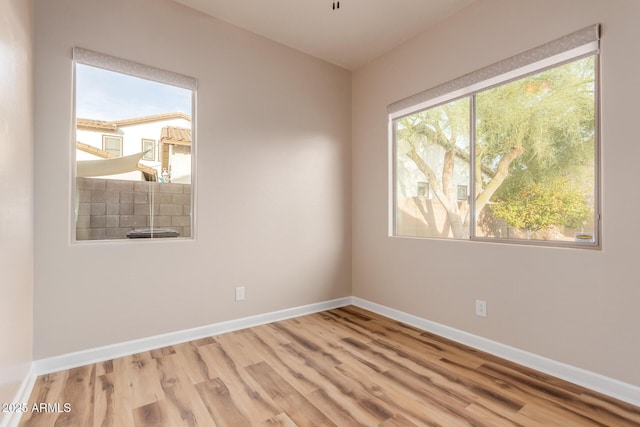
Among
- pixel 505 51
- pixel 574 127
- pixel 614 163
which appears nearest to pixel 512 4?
A: pixel 505 51

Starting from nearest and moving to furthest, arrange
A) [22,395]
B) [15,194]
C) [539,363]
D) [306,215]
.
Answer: [15,194]
[22,395]
[539,363]
[306,215]

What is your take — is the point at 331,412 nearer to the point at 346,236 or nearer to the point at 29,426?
the point at 29,426

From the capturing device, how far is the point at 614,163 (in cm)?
183

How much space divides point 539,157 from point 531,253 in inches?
27.2

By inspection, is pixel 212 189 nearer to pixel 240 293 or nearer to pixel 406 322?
pixel 240 293

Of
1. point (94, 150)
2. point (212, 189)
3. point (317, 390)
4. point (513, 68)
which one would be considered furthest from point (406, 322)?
point (94, 150)

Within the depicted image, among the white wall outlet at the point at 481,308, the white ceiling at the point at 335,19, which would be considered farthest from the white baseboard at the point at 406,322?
the white ceiling at the point at 335,19

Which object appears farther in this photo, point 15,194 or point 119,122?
point 119,122

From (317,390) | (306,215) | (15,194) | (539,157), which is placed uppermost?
(539,157)

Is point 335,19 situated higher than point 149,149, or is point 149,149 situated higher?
point 335,19

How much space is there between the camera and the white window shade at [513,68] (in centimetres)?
195

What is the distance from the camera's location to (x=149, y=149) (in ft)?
8.37

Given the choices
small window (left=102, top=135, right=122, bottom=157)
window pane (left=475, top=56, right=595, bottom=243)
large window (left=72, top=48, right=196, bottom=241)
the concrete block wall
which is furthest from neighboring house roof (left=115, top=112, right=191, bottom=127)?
window pane (left=475, top=56, right=595, bottom=243)

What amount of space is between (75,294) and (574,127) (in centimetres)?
359
